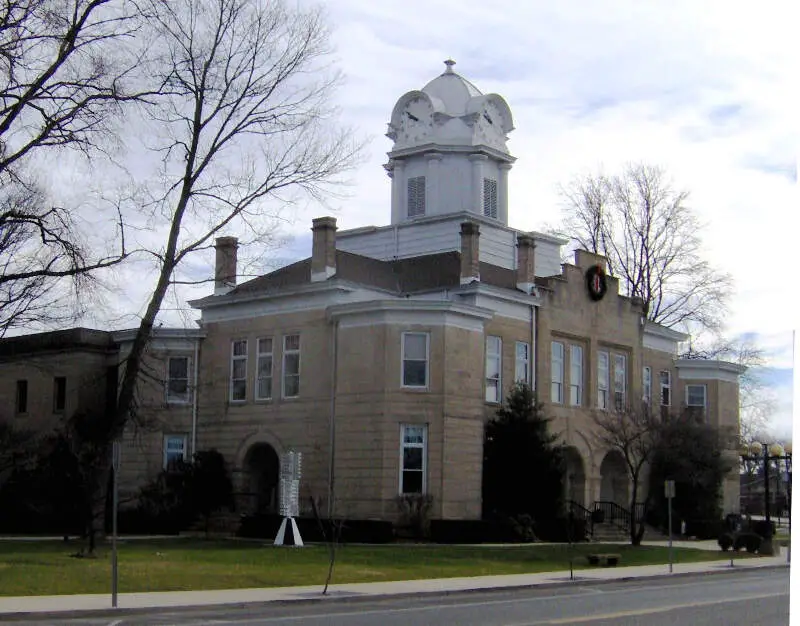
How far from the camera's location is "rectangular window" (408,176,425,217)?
53.3 m

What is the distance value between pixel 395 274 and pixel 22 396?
16.8 meters

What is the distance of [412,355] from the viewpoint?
Answer: 43.0 m

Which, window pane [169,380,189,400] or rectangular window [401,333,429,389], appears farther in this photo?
window pane [169,380,189,400]

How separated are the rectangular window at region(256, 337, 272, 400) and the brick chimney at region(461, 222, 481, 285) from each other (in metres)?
7.52

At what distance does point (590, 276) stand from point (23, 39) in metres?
29.1

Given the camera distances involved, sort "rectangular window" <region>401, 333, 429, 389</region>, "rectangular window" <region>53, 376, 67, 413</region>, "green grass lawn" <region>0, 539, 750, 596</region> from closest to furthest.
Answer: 1. "green grass lawn" <region>0, 539, 750, 596</region>
2. "rectangular window" <region>401, 333, 429, 389</region>
3. "rectangular window" <region>53, 376, 67, 413</region>

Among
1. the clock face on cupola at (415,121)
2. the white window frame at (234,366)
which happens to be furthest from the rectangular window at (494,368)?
the clock face on cupola at (415,121)

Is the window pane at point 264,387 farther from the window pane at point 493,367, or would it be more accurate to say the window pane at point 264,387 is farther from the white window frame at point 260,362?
the window pane at point 493,367

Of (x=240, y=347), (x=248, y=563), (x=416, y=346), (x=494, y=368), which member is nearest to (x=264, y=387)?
(x=240, y=347)

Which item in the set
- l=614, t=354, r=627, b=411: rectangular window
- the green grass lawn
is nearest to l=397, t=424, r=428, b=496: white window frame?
the green grass lawn

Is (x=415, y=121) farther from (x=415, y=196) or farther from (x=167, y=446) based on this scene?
(x=167, y=446)

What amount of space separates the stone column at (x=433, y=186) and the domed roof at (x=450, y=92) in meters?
2.16

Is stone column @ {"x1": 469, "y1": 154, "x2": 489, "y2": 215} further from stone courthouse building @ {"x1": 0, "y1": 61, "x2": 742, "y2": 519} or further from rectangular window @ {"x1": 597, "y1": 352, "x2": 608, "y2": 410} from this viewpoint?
rectangular window @ {"x1": 597, "y1": 352, "x2": 608, "y2": 410}

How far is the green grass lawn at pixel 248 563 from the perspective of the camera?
25422 millimetres
